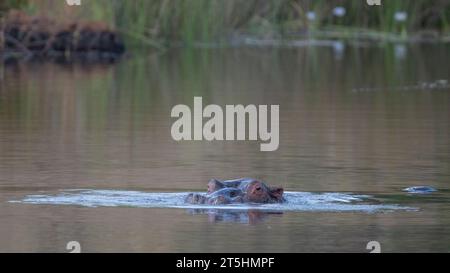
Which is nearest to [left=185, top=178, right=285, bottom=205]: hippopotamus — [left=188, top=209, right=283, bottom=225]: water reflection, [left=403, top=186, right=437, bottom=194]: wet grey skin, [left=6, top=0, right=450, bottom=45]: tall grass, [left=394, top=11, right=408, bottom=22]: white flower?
[left=188, top=209, right=283, bottom=225]: water reflection

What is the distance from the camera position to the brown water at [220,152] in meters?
11.1

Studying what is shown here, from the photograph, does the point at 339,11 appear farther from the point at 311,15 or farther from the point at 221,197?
the point at 221,197

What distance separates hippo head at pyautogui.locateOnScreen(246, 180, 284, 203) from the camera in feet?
40.3

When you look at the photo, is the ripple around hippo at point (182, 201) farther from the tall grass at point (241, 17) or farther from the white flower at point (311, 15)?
the white flower at point (311, 15)

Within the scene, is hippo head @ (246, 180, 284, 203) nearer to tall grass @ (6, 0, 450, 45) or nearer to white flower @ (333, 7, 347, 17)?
tall grass @ (6, 0, 450, 45)

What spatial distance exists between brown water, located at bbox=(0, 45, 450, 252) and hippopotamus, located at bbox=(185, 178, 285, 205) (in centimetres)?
29

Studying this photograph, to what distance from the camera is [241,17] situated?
123 feet

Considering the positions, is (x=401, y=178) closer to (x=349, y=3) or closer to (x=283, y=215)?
(x=283, y=215)

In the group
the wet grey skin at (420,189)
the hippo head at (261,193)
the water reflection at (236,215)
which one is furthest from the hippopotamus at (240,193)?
the wet grey skin at (420,189)

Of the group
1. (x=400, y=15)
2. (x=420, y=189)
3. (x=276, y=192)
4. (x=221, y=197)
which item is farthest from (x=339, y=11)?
(x=221, y=197)

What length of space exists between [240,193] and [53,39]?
64.8 feet

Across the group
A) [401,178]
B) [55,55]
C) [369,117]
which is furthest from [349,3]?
[401,178]

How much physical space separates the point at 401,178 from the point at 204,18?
20.8 meters
